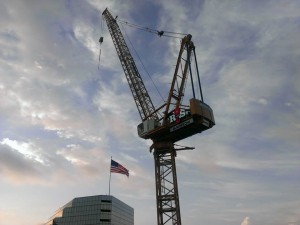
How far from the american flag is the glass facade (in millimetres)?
84839

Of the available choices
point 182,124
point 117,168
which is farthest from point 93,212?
point 182,124

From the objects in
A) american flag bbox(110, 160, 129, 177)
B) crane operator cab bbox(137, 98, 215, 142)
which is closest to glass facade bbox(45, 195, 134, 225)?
american flag bbox(110, 160, 129, 177)

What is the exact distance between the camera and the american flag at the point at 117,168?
10169 centimetres

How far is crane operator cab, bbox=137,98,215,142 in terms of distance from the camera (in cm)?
8231

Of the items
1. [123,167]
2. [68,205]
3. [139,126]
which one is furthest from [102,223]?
[139,126]

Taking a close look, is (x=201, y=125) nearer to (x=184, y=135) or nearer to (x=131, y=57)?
(x=184, y=135)

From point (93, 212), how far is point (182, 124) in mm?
116228

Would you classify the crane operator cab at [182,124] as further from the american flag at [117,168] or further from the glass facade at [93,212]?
the glass facade at [93,212]

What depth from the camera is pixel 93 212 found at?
178750 mm

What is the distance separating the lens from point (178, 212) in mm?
81688

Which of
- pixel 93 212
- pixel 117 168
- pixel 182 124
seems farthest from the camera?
pixel 93 212

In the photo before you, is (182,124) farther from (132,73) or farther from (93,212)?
(93,212)

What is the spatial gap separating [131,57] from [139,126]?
2717 centimetres

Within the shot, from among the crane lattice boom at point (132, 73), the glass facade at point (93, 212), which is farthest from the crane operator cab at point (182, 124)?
the glass facade at point (93, 212)
